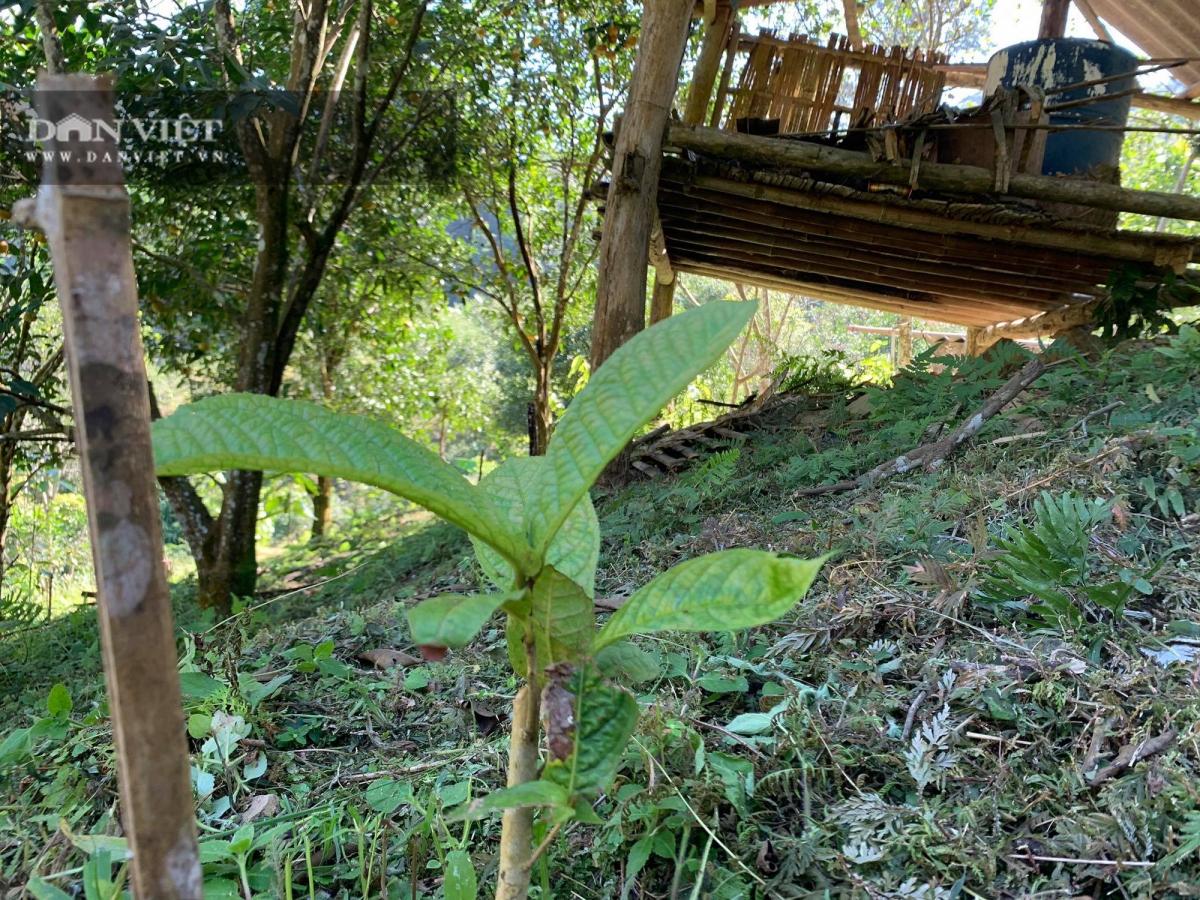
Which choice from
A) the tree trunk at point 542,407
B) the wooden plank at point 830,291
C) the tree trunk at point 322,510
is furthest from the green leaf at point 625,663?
the tree trunk at point 322,510

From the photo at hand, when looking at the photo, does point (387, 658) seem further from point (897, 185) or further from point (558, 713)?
point (897, 185)

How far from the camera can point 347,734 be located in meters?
1.45

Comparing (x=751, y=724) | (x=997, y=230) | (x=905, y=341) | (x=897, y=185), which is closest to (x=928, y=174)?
(x=897, y=185)

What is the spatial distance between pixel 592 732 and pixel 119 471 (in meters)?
0.43

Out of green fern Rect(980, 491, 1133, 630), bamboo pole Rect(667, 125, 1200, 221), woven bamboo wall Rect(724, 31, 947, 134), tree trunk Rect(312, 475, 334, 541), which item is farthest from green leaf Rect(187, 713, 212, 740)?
tree trunk Rect(312, 475, 334, 541)

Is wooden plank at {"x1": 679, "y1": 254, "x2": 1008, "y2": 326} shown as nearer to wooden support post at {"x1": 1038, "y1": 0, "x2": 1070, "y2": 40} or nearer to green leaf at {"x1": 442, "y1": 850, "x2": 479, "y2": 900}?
wooden support post at {"x1": 1038, "y1": 0, "x2": 1070, "y2": 40}

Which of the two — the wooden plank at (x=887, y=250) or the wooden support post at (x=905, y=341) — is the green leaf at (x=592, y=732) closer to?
the wooden plank at (x=887, y=250)

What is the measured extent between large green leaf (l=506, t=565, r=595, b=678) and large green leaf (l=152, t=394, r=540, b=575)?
0.16ft

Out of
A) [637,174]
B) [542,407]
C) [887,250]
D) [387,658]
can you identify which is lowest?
[542,407]

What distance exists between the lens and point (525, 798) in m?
0.62

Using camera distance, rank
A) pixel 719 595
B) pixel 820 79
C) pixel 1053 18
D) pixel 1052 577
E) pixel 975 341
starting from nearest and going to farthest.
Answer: pixel 719 595
pixel 1052 577
pixel 1053 18
pixel 820 79
pixel 975 341

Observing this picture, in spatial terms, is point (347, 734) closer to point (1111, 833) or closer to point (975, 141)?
point (1111, 833)

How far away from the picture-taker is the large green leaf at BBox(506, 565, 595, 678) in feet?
2.29

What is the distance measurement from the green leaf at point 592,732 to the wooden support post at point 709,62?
4.97 meters
